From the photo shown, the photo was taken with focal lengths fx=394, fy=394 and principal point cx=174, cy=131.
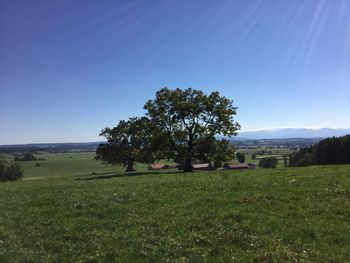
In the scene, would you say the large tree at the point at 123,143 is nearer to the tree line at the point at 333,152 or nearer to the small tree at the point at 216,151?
the small tree at the point at 216,151

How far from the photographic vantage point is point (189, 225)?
528 inches

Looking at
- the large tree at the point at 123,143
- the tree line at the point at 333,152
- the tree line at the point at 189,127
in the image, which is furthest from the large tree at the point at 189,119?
the tree line at the point at 333,152

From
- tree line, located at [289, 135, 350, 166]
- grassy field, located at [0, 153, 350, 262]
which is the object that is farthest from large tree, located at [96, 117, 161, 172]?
grassy field, located at [0, 153, 350, 262]

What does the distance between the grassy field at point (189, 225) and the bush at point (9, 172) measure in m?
78.3

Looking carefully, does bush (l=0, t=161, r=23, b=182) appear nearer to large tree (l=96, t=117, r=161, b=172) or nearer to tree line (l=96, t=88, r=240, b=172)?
large tree (l=96, t=117, r=161, b=172)

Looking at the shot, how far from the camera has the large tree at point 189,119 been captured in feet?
168

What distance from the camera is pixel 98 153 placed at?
274 feet

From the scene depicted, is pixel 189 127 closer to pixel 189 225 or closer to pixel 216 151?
pixel 216 151

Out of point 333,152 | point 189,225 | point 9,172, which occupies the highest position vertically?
point 333,152

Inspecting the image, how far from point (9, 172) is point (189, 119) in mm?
58730

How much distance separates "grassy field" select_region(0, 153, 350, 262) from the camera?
436 inches

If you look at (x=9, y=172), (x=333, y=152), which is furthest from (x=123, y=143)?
(x=333, y=152)

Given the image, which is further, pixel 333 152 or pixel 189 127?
pixel 333 152

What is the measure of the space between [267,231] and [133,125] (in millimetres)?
66458
